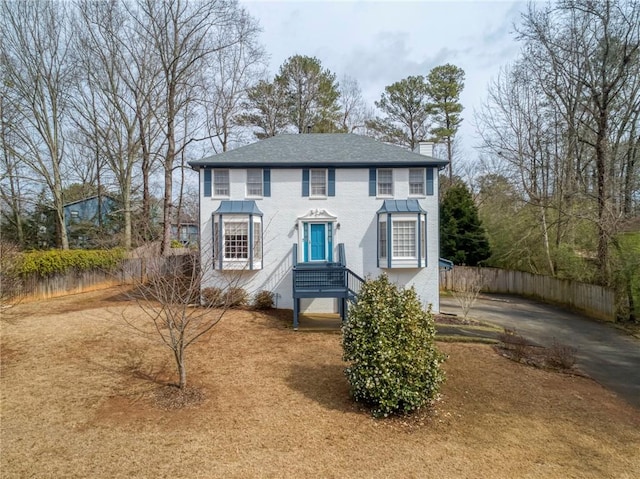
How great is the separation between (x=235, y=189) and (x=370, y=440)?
10.6 m

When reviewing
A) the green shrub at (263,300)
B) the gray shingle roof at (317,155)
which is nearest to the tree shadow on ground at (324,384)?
the green shrub at (263,300)

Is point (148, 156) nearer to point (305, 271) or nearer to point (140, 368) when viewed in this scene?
point (305, 271)

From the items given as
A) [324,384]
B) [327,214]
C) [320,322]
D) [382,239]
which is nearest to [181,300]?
[324,384]

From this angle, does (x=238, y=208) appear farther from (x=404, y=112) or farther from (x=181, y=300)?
(x=404, y=112)

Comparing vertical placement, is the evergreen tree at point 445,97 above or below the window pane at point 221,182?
above

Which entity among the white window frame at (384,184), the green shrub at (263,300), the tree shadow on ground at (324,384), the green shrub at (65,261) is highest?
the white window frame at (384,184)

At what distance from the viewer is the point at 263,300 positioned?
13.2 metres

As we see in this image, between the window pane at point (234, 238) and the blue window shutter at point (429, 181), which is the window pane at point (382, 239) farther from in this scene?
the window pane at point (234, 238)

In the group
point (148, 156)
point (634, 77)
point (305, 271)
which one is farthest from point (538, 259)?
point (148, 156)

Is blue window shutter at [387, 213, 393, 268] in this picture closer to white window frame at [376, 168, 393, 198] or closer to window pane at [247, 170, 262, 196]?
white window frame at [376, 168, 393, 198]

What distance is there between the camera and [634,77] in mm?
16109

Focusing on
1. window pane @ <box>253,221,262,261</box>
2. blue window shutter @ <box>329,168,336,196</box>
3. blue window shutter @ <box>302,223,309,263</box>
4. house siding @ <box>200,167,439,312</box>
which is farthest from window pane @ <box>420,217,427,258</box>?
window pane @ <box>253,221,262,261</box>

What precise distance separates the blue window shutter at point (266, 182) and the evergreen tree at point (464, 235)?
14.6 m

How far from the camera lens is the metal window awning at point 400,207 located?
1342 centimetres
